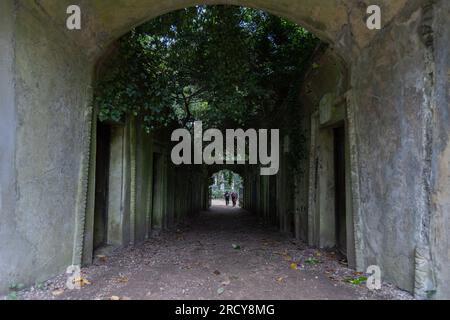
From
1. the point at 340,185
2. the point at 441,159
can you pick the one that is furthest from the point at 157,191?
the point at 441,159

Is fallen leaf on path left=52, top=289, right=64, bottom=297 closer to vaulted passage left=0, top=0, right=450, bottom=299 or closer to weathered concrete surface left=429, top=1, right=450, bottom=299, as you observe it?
vaulted passage left=0, top=0, right=450, bottom=299

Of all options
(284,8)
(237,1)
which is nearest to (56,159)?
(237,1)

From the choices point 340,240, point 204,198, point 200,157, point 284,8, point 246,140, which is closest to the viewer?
point 284,8

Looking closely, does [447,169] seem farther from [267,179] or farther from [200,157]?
[200,157]

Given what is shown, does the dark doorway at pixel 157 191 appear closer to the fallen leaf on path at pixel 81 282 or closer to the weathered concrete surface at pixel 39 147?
the weathered concrete surface at pixel 39 147

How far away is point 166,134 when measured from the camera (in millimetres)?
9266

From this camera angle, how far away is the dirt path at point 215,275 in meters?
3.57

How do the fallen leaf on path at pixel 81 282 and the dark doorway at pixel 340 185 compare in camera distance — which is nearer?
the fallen leaf on path at pixel 81 282

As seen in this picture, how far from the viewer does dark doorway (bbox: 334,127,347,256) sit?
6.08 m

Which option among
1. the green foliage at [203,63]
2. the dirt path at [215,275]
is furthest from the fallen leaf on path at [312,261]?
the green foliage at [203,63]

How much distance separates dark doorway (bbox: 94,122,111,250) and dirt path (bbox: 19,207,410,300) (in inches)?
20.9

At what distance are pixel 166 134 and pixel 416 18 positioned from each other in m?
6.95

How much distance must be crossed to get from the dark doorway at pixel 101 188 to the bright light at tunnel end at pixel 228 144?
3.74 metres

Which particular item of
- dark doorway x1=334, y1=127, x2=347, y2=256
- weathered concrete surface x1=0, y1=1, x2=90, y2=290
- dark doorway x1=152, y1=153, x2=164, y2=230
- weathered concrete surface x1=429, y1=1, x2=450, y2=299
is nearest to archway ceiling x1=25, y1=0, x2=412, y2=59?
weathered concrete surface x1=0, y1=1, x2=90, y2=290
